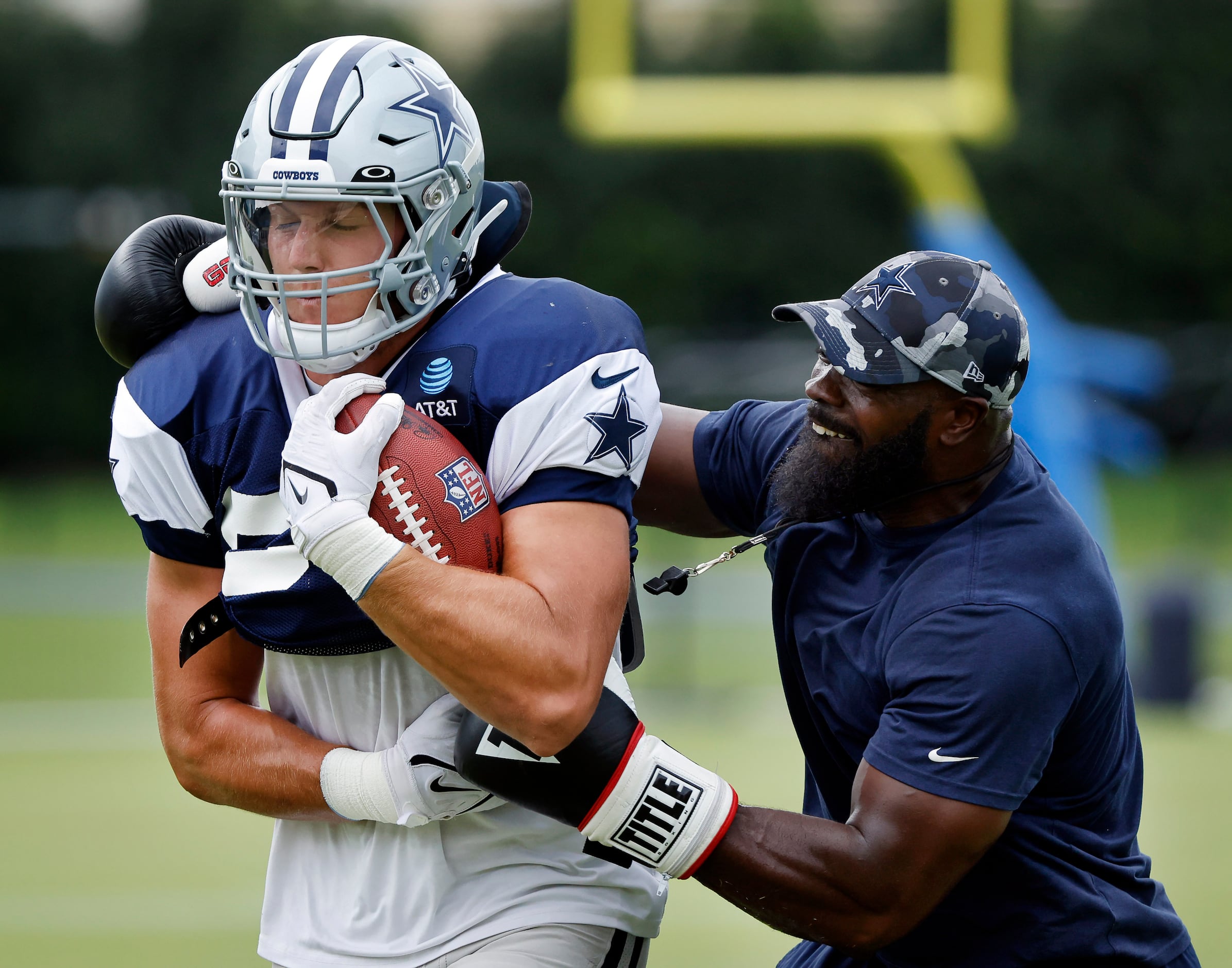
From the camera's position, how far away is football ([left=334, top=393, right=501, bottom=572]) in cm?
242

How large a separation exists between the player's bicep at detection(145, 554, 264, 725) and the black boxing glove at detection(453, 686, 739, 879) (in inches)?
20.3

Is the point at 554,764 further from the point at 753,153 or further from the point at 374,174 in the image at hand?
the point at 753,153

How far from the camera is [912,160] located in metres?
10.6

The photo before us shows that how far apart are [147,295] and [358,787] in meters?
0.93

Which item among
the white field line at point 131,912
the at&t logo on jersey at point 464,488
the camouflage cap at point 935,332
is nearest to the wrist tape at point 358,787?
the at&t logo on jersey at point 464,488

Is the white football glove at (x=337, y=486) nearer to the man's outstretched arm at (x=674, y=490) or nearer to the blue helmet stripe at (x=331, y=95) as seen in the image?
the blue helmet stripe at (x=331, y=95)

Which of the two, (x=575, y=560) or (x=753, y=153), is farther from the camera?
(x=753, y=153)

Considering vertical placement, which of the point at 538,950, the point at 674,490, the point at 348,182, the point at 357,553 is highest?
the point at 348,182

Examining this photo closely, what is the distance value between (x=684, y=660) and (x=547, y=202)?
14880 mm

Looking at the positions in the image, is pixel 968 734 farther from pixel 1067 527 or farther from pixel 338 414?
pixel 338 414

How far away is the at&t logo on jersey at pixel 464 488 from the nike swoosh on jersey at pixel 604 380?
244 mm

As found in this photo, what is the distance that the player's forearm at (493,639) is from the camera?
2.31 m

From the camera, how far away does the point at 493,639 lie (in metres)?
2.30

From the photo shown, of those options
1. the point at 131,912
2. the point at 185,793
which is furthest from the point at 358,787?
the point at 185,793
